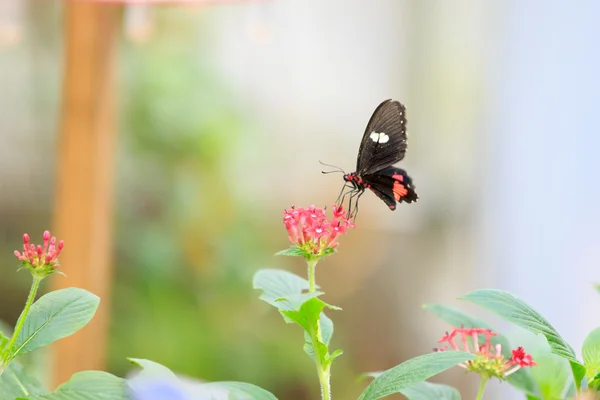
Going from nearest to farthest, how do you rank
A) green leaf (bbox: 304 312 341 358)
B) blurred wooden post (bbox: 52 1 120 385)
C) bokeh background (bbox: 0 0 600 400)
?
green leaf (bbox: 304 312 341 358)
blurred wooden post (bbox: 52 1 120 385)
bokeh background (bbox: 0 0 600 400)

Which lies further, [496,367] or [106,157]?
[106,157]

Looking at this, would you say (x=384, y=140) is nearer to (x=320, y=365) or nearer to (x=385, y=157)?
(x=385, y=157)

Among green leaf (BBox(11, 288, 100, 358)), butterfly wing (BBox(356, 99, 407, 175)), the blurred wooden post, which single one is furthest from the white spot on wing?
the blurred wooden post

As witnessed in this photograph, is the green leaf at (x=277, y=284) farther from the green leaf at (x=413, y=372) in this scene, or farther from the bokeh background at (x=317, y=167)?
the bokeh background at (x=317, y=167)

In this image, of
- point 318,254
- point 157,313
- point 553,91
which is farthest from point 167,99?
point 318,254

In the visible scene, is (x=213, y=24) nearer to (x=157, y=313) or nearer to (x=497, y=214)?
(x=157, y=313)

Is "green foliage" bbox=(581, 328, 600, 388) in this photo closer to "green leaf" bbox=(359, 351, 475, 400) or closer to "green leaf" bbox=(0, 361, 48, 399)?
"green leaf" bbox=(359, 351, 475, 400)
